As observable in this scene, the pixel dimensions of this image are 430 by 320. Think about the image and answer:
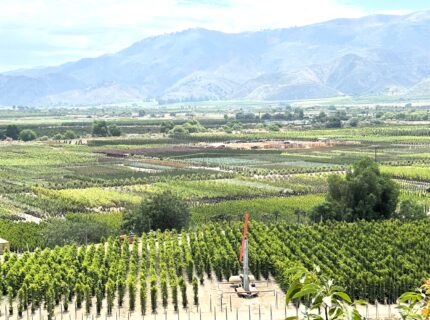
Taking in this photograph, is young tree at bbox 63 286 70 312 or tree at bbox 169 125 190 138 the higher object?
young tree at bbox 63 286 70 312

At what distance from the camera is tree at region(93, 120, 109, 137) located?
161000 mm

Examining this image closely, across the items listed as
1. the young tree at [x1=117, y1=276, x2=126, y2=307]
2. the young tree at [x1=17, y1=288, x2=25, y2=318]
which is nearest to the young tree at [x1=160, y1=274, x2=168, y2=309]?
the young tree at [x1=117, y1=276, x2=126, y2=307]

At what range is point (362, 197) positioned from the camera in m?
52.4

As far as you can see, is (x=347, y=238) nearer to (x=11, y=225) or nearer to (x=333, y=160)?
(x=11, y=225)

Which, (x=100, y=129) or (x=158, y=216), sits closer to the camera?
(x=158, y=216)

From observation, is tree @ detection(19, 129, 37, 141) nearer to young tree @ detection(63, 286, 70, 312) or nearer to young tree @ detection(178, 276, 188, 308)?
young tree @ detection(63, 286, 70, 312)

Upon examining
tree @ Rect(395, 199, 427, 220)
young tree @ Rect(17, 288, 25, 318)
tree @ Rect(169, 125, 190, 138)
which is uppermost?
young tree @ Rect(17, 288, 25, 318)

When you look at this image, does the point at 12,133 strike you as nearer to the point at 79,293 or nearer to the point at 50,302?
the point at 79,293

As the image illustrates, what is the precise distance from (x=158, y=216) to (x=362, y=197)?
50.5 ft

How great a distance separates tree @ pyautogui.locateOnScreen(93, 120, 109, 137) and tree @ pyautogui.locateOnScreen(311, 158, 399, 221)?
113m

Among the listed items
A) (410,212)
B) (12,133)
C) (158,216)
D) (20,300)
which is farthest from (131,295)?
(12,133)

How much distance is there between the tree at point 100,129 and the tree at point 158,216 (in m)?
112

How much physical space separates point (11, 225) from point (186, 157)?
59686 millimetres

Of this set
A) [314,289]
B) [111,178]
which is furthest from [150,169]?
[314,289]
